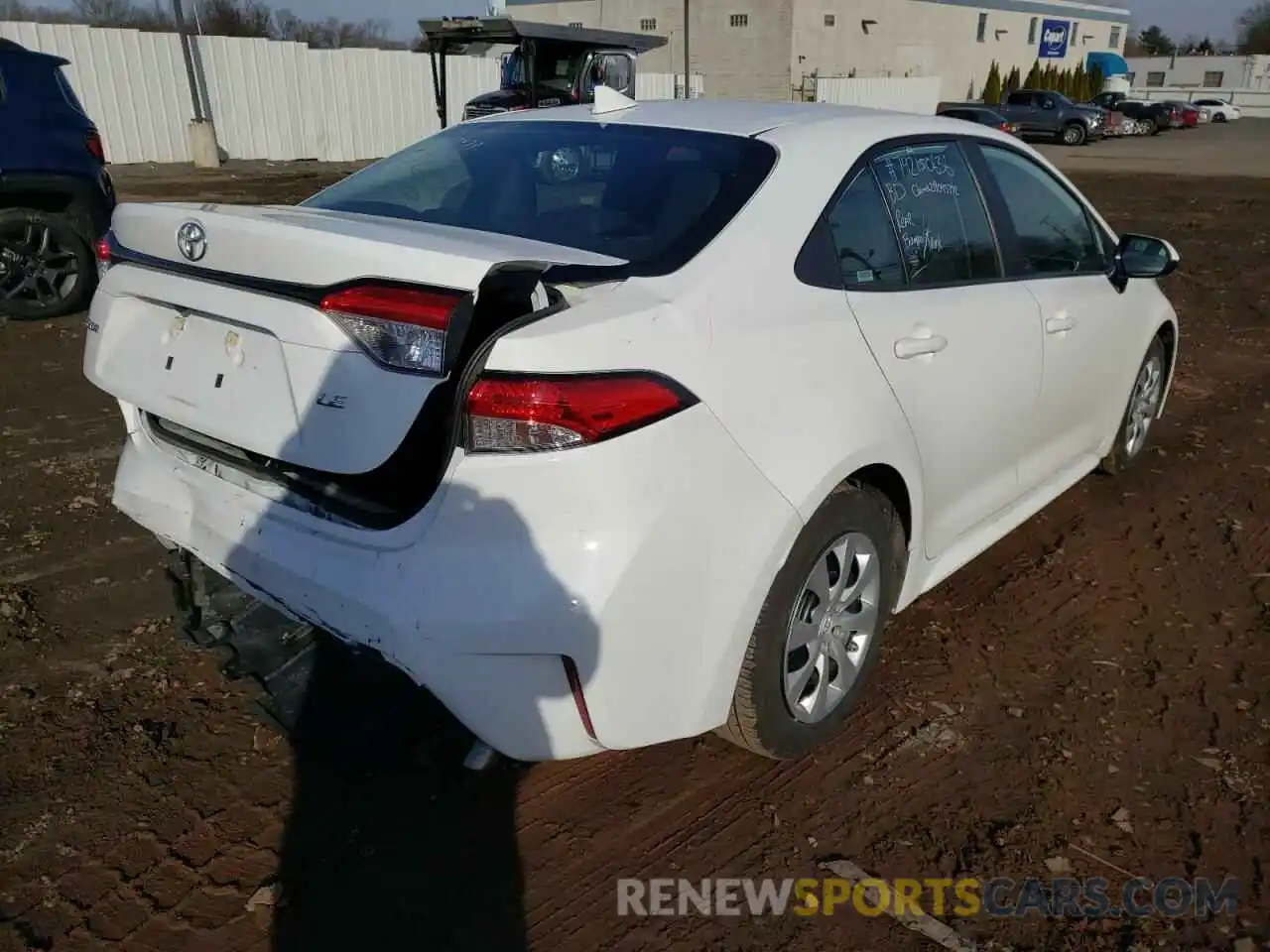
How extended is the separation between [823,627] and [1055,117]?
3749 cm

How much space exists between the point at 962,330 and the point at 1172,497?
2.34 m

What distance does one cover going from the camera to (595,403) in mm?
2002

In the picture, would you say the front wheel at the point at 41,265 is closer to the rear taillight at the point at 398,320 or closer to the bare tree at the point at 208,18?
the rear taillight at the point at 398,320

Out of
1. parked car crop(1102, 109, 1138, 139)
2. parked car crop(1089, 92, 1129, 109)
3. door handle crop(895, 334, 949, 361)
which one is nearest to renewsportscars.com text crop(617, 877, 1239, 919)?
door handle crop(895, 334, 949, 361)

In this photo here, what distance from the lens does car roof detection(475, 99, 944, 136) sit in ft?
9.53

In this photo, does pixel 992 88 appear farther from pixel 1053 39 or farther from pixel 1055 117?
pixel 1055 117

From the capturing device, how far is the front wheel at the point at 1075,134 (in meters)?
34.8

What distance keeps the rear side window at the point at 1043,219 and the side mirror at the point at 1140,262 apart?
9cm

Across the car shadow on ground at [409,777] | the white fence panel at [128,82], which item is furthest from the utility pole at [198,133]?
the car shadow on ground at [409,777]

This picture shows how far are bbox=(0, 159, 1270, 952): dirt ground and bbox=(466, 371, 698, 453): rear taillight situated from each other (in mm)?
1083

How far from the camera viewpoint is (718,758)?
277 centimetres

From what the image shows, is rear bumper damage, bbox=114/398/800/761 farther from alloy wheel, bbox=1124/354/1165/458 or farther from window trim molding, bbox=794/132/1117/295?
alloy wheel, bbox=1124/354/1165/458

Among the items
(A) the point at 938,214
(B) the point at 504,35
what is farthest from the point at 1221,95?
(A) the point at 938,214

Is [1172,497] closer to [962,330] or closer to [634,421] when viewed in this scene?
[962,330]
